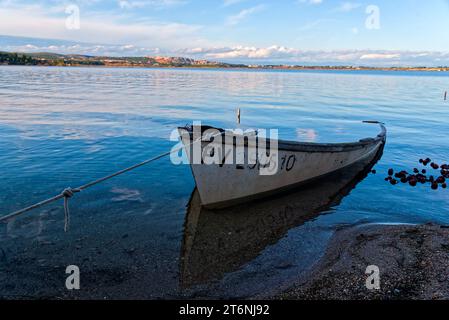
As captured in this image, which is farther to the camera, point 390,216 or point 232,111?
point 232,111

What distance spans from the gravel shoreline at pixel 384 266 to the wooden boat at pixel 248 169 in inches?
115

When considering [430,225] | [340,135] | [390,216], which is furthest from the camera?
[340,135]

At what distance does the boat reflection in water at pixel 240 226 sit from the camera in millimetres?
7844

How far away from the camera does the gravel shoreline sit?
644cm

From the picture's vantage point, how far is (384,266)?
7.39 metres

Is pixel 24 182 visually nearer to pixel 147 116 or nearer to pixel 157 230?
pixel 157 230

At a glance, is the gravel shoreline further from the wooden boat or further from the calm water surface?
the wooden boat

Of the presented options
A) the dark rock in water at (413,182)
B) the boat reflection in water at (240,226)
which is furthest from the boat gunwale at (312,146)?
the dark rock in water at (413,182)

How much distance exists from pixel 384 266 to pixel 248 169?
471cm

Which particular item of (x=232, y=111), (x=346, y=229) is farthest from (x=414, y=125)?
(x=346, y=229)

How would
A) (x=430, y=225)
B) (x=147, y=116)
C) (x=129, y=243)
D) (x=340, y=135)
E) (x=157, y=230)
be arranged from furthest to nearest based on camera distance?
(x=147, y=116) → (x=340, y=135) → (x=430, y=225) → (x=157, y=230) → (x=129, y=243)

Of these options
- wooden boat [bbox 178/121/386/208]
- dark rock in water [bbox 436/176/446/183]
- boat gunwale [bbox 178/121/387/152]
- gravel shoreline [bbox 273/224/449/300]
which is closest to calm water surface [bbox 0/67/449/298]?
gravel shoreline [bbox 273/224/449/300]

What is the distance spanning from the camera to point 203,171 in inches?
395
